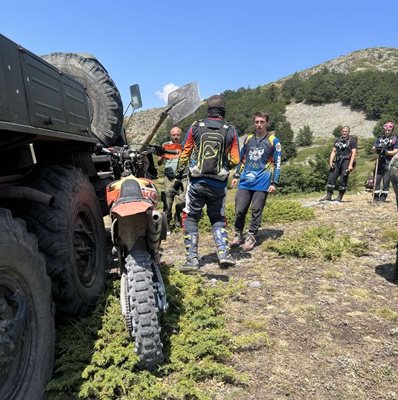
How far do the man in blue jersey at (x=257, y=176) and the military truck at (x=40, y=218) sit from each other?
271 centimetres

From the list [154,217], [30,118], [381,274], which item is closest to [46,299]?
[154,217]

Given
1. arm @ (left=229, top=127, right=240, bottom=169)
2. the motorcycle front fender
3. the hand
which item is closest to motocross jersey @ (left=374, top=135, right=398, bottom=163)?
the hand

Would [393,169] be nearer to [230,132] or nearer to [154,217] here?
[230,132]

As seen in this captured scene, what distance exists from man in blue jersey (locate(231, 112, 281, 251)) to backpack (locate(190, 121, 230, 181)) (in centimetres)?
127

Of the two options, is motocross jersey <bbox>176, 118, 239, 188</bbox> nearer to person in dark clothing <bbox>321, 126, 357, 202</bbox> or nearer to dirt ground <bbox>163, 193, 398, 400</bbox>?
dirt ground <bbox>163, 193, 398, 400</bbox>

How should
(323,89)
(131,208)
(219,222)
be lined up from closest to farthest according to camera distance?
(131,208)
(219,222)
(323,89)

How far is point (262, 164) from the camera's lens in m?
6.16

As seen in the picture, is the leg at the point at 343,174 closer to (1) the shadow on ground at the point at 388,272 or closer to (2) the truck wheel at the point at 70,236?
(1) the shadow on ground at the point at 388,272

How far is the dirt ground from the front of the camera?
2635mm

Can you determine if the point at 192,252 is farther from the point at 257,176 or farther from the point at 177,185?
the point at 177,185

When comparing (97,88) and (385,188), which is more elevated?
(97,88)

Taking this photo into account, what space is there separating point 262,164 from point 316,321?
305 centimetres

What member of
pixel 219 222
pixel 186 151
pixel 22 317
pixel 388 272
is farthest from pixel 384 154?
pixel 22 317

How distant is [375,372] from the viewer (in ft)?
9.05
